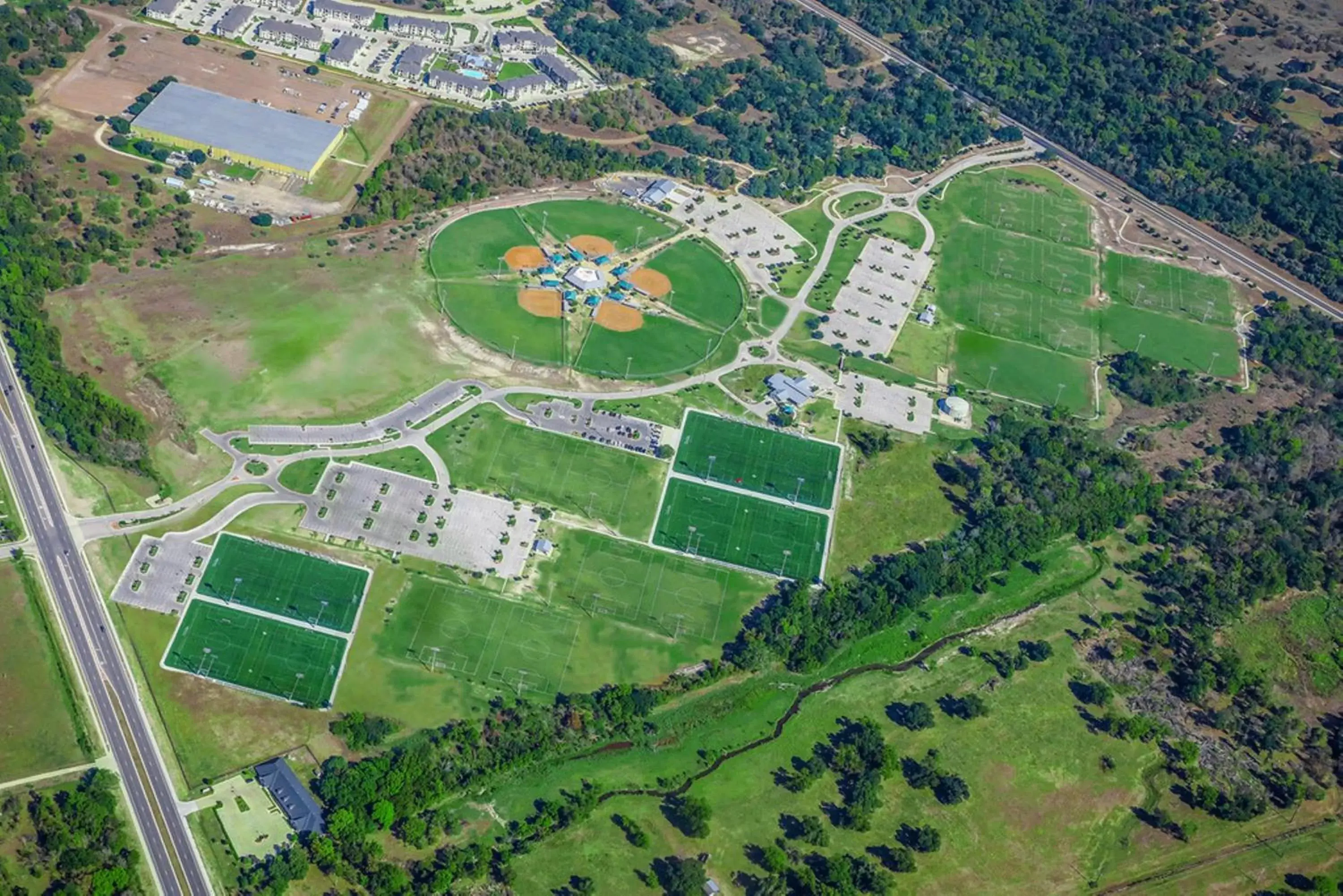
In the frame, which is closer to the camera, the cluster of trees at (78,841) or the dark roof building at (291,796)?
the cluster of trees at (78,841)

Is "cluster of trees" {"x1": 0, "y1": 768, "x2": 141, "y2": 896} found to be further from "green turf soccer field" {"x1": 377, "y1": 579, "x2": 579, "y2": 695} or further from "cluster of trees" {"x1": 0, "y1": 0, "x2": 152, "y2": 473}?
"cluster of trees" {"x1": 0, "y1": 0, "x2": 152, "y2": 473}

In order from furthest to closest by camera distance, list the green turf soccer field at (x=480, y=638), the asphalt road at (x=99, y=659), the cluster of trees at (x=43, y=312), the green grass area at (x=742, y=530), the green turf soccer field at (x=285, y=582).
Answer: the green grass area at (x=742, y=530), the cluster of trees at (x=43, y=312), the green turf soccer field at (x=285, y=582), the green turf soccer field at (x=480, y=638), the asphalt road at (x=99, y=659)

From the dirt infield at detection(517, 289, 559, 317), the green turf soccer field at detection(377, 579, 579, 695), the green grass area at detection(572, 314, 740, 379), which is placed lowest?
the green turf soccer field at detection(377, 579, 579, 695)

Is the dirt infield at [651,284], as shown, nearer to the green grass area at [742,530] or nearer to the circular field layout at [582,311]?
the circular field layout at [582,311]

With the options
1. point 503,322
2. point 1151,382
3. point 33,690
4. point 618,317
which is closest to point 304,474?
point 33,690

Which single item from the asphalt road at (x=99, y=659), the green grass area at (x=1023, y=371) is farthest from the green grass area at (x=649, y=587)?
the green grass area at (x=1023, y=371)

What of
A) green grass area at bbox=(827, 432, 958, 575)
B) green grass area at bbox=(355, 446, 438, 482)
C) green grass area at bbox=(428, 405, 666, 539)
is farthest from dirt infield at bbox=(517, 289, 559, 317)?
green grass area at bbox=(827, 432, 958, 575)
